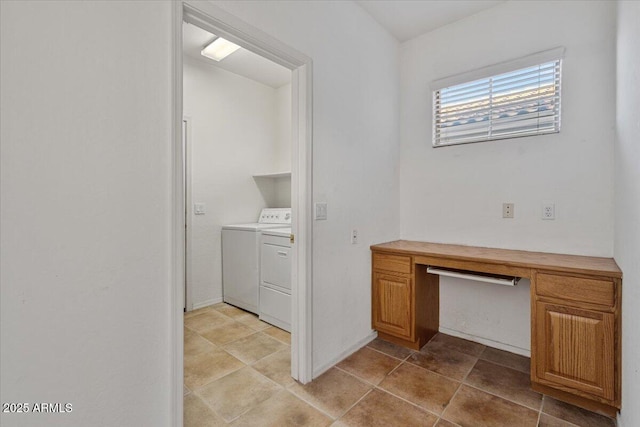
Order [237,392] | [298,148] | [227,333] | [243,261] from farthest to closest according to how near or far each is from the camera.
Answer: [243,261]
[227,333]
[298,148]
[237,392]

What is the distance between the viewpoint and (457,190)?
2701 millimetres

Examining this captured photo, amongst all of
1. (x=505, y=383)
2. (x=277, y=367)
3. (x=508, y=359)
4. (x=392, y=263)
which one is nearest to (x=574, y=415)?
(x=505, y=383)

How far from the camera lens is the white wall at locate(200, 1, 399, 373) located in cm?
205

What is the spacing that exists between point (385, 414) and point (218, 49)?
349 centimetres

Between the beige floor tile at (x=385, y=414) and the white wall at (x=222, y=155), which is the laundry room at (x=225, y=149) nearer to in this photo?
the white wall at (x=222, y=155)

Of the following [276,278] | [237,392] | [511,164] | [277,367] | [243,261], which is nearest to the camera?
[237,392]

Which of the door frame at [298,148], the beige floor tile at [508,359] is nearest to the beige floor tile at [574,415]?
the beige floor tile at [508,359]

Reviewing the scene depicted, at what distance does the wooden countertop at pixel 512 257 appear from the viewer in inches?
68.1

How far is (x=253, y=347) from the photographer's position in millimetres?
2508

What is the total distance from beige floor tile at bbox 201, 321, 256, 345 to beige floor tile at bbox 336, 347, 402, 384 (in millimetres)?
1010

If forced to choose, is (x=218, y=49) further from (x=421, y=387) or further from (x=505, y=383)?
(x=505, y=383)

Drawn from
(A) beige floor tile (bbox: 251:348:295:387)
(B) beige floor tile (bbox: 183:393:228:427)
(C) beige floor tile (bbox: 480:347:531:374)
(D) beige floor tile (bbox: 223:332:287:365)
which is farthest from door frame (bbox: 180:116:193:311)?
(C) beige floor tile (bbox: 480:347:531:374)

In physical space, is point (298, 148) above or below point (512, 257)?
above

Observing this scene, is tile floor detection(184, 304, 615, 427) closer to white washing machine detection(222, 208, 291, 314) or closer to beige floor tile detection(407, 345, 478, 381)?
A: beige floor tile detection(407, 345, 478, 381)
